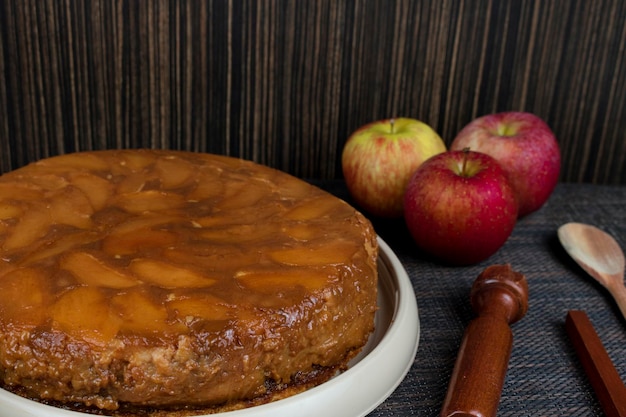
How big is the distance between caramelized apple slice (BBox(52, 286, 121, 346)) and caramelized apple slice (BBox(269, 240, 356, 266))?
0.21 metres

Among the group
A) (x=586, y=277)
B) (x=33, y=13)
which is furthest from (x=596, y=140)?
(x=33, y=13)

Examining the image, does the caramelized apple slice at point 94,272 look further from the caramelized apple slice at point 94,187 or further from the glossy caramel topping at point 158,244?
the caramelized apple slice at point 94,187

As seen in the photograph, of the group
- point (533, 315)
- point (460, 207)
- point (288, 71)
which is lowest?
point (533, 315)

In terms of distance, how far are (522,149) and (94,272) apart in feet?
2.65

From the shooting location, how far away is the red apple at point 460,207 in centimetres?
117

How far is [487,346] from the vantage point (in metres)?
0.91

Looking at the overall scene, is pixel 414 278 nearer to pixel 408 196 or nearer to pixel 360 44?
pixel 408 196

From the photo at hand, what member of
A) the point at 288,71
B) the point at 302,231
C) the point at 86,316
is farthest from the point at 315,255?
the point at 288,71

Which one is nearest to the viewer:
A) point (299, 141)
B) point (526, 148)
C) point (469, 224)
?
point (469, 224)

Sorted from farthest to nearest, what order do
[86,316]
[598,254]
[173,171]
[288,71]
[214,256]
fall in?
1. [288,71]
2. [598,254]
3. [173,171]
4. [214,256]
5. [86,316]

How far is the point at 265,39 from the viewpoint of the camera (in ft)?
4.76

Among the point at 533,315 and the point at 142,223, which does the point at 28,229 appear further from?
the point at 533,315

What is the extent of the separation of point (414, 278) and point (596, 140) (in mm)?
672

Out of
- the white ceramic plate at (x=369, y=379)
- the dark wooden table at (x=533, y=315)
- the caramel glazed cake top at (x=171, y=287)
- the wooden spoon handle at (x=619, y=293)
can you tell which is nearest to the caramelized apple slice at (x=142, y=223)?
the caramel glazed cake top at (x=171, y=287)
